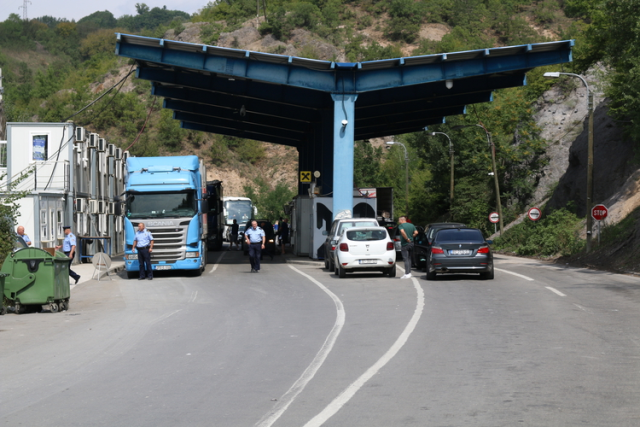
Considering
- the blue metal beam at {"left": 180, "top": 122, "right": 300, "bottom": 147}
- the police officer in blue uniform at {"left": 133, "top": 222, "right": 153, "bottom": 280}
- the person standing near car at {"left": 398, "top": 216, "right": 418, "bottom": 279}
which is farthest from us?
the blue metal beam at {"left": 180, "top": 122, "right": 300, "bottom": 147}

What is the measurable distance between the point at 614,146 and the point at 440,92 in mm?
10908

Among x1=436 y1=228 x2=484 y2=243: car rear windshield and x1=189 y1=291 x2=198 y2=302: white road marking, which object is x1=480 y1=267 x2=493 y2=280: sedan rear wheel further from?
x1=189 y1=291 x2=198 y2=302: white road marking

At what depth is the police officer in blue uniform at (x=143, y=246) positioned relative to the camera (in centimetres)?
2438

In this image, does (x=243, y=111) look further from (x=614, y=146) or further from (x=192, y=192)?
(x=614, y=146)

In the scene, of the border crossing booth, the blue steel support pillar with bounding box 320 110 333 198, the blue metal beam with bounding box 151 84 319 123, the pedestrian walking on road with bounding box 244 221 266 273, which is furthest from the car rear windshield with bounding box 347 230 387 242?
the blue metal beam with bounding box 151 84 319 123

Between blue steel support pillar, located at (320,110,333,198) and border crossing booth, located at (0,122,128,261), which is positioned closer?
border crossing booth, located at (0,122,128,261)

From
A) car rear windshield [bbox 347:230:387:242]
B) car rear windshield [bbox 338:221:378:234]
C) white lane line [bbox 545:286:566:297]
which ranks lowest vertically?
white lane line [bbox 545:286:566:297]

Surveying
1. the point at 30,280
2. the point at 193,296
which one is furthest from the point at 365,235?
the point at 30,280

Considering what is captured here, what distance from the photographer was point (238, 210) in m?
65.5

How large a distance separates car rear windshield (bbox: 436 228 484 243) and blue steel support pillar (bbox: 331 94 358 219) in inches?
426

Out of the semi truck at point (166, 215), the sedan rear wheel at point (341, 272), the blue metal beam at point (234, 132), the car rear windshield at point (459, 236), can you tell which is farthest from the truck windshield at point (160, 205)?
the blue metal beam at point (234, 132)

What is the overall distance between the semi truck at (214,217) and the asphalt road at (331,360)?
28.5 m

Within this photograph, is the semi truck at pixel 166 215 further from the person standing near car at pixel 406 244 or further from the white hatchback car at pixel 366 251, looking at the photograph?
the person standing near car at pixel 406 244

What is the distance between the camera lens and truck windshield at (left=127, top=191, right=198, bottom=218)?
25625mm
